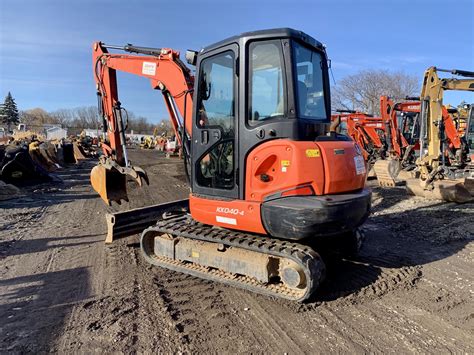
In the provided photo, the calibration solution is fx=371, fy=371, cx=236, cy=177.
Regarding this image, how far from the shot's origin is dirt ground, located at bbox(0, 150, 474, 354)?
311 cm

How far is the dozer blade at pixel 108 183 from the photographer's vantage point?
6.00m

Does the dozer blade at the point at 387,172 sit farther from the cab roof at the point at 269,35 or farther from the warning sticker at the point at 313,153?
the warning sticker at the point at 313,153

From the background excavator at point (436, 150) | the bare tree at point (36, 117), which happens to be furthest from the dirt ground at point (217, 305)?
the bare tree at point (36, 117)

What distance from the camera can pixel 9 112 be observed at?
7619cm

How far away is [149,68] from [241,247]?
3180mm

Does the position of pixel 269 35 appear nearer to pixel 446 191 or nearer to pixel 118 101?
pixel 118 101

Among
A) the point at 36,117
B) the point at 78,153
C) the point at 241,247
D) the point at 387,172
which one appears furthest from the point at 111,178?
the point at 36,117

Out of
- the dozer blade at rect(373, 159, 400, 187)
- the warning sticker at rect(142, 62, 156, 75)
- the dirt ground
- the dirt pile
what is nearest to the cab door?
the dirt ground

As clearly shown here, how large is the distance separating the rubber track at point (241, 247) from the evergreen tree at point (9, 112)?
260ft

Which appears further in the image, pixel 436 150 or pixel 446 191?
pixel 436 150

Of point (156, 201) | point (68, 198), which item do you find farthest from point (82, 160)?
point (156, 201)

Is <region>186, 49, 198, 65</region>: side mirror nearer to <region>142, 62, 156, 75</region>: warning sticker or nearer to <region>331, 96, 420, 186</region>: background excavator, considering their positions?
<region>142, 62, 156, 75</region>: warning sticker

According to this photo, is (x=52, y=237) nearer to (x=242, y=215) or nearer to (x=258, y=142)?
(x=242, y=215)

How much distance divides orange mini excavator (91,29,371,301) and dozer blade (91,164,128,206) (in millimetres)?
1646
